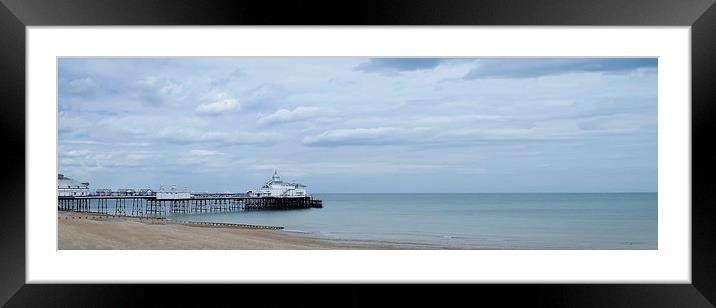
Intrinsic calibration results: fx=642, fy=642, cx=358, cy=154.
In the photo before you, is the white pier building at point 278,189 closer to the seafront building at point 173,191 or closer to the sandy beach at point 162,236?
the seafront building at point 173,191

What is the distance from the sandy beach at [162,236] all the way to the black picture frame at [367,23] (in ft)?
25.0

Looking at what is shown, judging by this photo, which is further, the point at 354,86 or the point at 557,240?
the point at 354,86

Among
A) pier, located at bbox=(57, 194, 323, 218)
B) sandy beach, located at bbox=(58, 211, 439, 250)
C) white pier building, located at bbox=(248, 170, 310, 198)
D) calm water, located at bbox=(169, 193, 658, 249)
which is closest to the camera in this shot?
sandy beach, located at bbox=(58, 211, 439, 250)

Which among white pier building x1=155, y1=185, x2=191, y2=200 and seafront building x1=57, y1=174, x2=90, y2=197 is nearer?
seafront building x1=57, y1=174, x2=90, y2=197

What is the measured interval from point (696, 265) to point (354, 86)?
14031mm

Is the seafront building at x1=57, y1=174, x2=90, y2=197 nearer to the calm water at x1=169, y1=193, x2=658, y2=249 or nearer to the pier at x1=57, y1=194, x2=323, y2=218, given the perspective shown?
the pier at x1=57, y1=194, x2=323, y2=218

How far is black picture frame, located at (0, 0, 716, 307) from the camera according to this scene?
262 centimetres

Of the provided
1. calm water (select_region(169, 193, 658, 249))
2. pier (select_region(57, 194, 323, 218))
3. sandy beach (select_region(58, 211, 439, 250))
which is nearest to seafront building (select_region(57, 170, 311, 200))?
pier (select_region(57, 194, 323, 218))

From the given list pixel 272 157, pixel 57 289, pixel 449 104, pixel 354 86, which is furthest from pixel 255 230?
pixel 57 289

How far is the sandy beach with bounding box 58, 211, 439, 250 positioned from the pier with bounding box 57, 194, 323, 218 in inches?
14.1

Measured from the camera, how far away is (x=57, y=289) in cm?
283

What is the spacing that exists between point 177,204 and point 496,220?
314 inches

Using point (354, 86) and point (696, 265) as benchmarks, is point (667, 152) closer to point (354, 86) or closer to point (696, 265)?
point (696, 265)

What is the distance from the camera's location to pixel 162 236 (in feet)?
45.4
